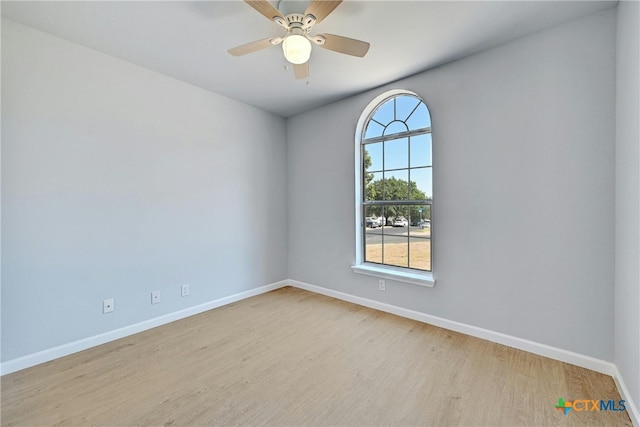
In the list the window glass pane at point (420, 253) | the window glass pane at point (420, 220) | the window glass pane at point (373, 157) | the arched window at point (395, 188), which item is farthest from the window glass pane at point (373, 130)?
the window glass pane at point (420, 253)

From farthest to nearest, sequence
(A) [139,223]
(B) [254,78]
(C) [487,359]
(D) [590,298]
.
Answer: (B) [254,78] < (A) [139,223] < (C) [487,359] < (D) [590,298]

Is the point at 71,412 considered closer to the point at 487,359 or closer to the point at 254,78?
the point at 487,359

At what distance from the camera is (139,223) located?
8.35ft

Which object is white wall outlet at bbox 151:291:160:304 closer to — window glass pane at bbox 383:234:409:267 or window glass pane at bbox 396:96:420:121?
window glass pane at bbox 383:234:409:267

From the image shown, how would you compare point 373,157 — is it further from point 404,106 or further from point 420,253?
point 420,253

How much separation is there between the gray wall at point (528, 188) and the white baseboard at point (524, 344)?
0.16 ft

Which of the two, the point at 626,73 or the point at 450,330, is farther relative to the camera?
the point at 450,330

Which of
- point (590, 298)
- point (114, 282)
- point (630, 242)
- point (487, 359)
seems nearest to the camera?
point (630, 242)

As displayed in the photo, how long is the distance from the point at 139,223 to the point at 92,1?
1.74 metres

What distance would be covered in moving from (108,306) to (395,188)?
3.11 meters

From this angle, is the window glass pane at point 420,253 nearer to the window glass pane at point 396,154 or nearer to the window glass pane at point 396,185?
the window glass pane at point 396,185

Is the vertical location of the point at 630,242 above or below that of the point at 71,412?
above

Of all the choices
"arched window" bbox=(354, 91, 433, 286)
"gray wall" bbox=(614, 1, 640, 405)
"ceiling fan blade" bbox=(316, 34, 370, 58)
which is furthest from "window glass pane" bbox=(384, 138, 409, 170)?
Answer: "gray wall" bbox=(614, 1, 640, 405)

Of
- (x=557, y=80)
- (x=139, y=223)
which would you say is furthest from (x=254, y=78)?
(x=557, y=80)
